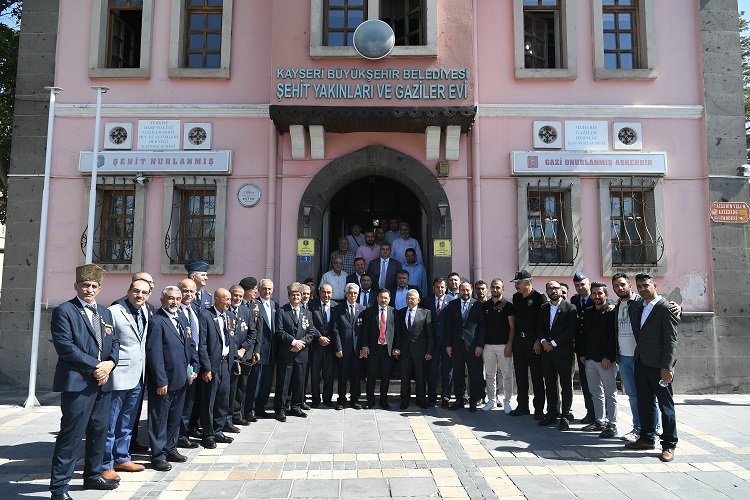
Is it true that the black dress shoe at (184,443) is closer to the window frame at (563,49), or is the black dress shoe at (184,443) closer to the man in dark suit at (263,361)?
the man in dark suit at (263,361)

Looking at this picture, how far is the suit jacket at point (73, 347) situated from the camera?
449 centimetres

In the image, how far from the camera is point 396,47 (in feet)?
29.8

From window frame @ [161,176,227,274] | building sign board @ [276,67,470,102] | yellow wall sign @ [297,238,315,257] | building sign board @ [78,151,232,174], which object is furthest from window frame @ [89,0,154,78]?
yellow wall sign @ [297,238,315,257]

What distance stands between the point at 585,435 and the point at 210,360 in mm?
4604

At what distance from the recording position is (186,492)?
4711 mm

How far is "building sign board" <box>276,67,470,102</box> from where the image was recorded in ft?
29.4

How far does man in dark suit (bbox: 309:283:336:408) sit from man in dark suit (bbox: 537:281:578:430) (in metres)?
3.01

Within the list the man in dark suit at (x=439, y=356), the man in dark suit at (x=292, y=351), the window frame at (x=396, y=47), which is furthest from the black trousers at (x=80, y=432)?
the window frame at (x=396, y=47)

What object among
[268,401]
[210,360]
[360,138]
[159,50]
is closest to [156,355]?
[210,360]

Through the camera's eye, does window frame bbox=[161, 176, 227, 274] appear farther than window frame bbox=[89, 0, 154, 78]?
No

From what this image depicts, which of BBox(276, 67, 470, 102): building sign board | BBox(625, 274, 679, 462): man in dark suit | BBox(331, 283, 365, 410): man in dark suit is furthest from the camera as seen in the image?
BBox(276, 67, 470, 102): building sign board

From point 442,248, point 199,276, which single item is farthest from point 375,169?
point 199,276

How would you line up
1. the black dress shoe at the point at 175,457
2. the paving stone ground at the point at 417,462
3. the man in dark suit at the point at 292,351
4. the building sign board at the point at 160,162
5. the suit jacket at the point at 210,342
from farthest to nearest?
the building sign board at the point at 160,162, the man in dark suit at the point at 292,351, the suit jacket at the point at 210,342, the black dress shoe at the point at 175,457, the paving stone ground at the point at 417,462

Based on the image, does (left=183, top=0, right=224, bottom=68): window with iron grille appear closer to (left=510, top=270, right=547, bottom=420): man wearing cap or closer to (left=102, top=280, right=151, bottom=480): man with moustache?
(left=102, top=280, right=151, bottom=480): man with moustache
